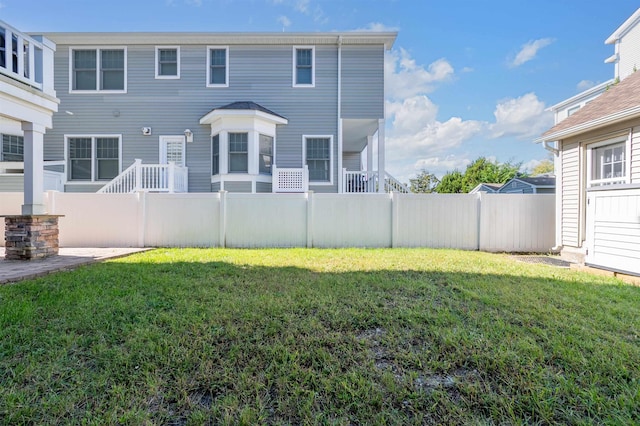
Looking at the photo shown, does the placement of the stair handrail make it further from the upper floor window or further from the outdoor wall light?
the upper floor window

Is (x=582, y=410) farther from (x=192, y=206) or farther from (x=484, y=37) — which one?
(x=484, y=37)

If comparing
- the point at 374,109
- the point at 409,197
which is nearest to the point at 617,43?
the point at 374,109

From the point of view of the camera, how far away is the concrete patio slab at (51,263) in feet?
15.3

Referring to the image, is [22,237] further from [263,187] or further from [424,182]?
[424,182]

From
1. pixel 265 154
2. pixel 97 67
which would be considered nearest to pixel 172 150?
pixel 265 154

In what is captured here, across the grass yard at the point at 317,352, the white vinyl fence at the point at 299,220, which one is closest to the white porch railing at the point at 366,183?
the white vinyl fence at the point at 299,220

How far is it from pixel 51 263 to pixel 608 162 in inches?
445

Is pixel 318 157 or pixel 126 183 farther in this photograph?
pixel 318 157

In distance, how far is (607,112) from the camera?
6.34m

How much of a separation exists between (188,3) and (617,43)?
15934 millimetres

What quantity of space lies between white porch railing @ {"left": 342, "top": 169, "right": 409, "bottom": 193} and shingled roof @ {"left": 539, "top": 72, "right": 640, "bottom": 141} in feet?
14.6

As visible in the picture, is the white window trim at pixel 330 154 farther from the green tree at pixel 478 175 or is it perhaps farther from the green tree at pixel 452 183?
the green tree at pixel 452 183

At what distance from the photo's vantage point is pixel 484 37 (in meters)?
13.7

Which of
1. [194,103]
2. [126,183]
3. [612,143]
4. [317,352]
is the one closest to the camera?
[317,352]
